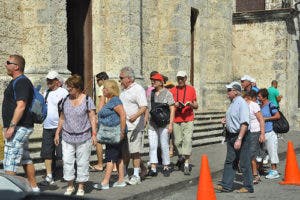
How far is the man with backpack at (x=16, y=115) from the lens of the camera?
5.89 meters

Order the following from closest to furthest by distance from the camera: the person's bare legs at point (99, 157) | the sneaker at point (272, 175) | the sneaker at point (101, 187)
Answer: the sneaker at point (101, 187)
the person's bare legs at point (99, 157)
the sneaker at point (272, 175)

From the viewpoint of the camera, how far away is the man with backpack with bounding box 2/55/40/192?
589 cm

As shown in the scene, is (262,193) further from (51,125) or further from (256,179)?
(51,125)

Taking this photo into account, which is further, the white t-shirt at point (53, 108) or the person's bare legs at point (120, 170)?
the white t-shirt at point (53, 108)

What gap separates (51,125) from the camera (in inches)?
307

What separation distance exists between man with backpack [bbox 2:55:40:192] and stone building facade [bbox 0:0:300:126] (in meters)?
4.52

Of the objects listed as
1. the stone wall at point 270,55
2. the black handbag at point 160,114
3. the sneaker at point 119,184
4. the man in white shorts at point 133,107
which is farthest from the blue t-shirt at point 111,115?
the stone wall at point 270,55

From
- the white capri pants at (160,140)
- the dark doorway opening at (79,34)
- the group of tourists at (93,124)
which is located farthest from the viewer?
the dark doorway opening at (79,34)

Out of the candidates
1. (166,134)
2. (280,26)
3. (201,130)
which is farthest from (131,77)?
(280,26)

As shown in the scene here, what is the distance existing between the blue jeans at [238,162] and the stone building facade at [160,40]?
4846mm

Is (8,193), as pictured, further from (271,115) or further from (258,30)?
(258,30)

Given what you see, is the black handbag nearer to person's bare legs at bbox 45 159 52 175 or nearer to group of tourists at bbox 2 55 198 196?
group of tourists at bbox 2 55 198 196

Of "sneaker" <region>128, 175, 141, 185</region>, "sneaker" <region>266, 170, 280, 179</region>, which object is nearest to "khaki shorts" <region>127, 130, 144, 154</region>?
"sneaker" <region>128, 175, 141, 185</region>

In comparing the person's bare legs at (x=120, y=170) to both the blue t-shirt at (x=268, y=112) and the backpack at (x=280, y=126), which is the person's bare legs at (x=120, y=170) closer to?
the blue t-shirt at (x=268, y=112)
